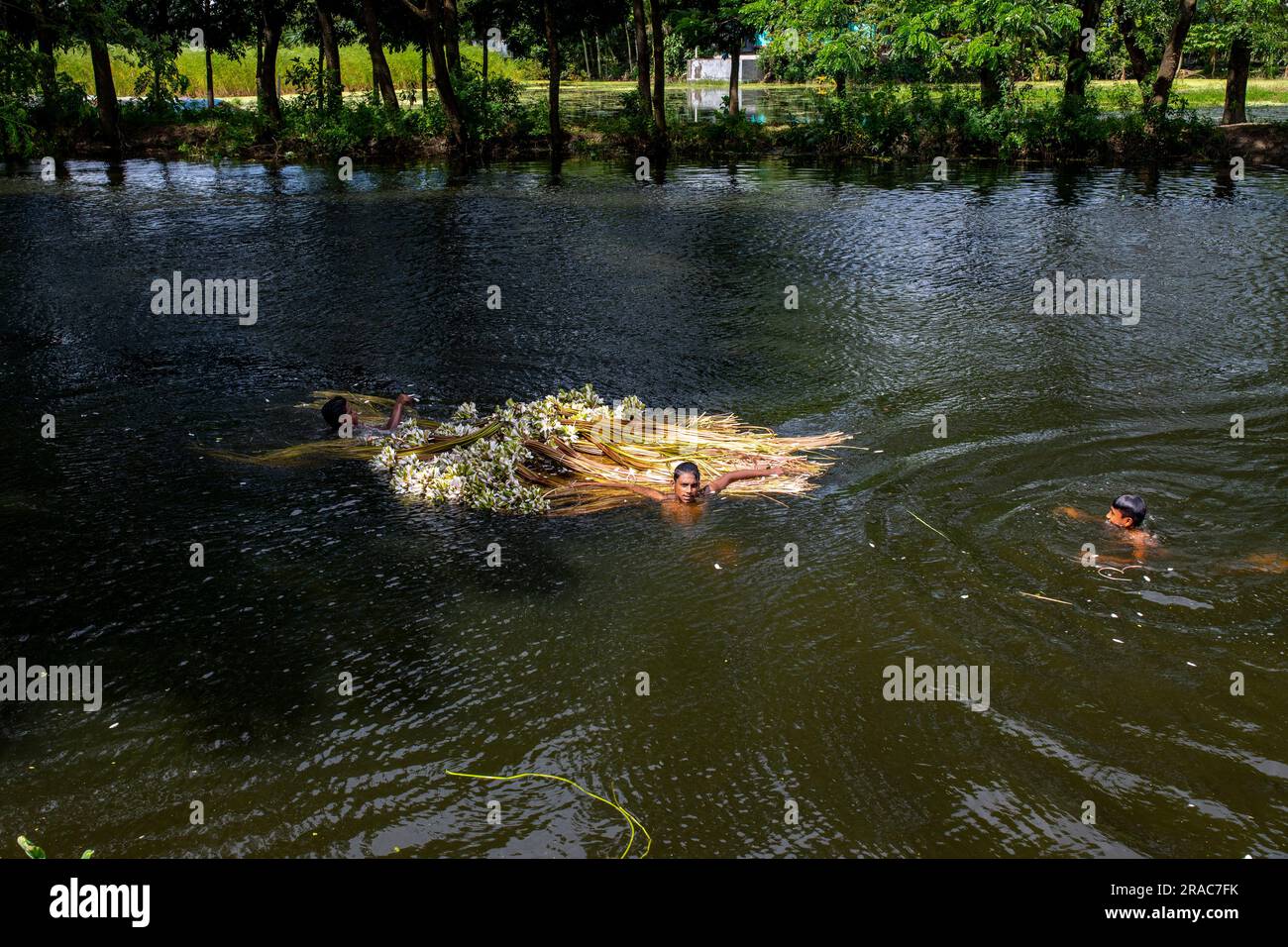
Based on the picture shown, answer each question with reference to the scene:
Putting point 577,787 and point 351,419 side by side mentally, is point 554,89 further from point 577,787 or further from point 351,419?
point 577,787

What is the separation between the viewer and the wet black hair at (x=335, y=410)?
34.6ft

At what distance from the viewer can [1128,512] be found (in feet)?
27.0

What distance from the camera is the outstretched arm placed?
30.7ft

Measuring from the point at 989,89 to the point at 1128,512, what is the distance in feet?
81.2

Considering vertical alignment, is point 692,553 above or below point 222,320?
below

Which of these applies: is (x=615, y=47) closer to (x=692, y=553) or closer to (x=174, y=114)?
(x=174, y=114)

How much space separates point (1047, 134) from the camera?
90.4 feet

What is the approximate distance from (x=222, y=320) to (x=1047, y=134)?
21353mm

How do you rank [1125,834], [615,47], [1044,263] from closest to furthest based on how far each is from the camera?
1. [1125,834]
2. [1044,263]
3. [615,47]

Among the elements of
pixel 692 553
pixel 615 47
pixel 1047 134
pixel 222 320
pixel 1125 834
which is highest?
pixel 615 47

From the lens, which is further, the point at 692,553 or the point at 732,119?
the point at 732,119

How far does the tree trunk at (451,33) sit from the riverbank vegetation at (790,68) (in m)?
0.10

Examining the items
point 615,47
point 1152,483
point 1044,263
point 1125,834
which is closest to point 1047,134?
point 1044,263

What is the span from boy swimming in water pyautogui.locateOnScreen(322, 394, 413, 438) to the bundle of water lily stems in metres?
0.17
